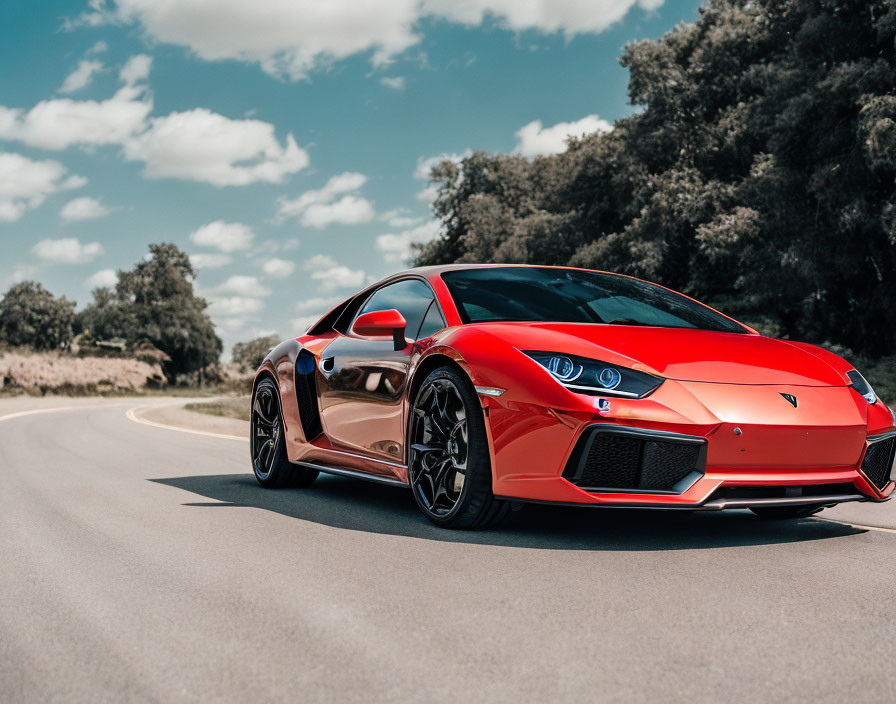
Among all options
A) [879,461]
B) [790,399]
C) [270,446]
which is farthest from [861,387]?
[270,446]

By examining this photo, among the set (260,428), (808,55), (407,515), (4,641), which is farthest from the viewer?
(808,55)

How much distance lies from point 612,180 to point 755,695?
35.0 metres

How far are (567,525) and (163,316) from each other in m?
83.7

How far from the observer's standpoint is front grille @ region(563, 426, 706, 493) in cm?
400

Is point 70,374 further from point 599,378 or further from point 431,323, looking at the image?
point 599,378

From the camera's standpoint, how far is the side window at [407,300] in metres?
5.46

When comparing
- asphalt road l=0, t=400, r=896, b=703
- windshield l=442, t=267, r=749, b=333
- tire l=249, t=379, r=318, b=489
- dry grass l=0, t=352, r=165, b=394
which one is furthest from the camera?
dry grass l=0, t=352, r=165, b=394

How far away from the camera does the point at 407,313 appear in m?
5.63

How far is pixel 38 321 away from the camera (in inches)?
3821

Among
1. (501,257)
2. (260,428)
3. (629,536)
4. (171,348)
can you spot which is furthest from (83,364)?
(629,536)

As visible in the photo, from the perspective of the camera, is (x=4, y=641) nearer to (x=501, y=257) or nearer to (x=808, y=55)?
(x=808, y=55)

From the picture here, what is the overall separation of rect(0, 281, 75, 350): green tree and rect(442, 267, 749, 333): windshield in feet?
321

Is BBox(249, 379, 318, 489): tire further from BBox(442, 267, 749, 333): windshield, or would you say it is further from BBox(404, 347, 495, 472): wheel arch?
BBox(442, 267, 749, 333): windshield

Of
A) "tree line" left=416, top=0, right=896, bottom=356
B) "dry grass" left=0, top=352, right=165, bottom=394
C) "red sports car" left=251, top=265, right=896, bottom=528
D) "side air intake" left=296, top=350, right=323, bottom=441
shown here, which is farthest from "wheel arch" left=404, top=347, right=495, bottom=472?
"dry grass" left=0, top=352, right=165, bottom=394
